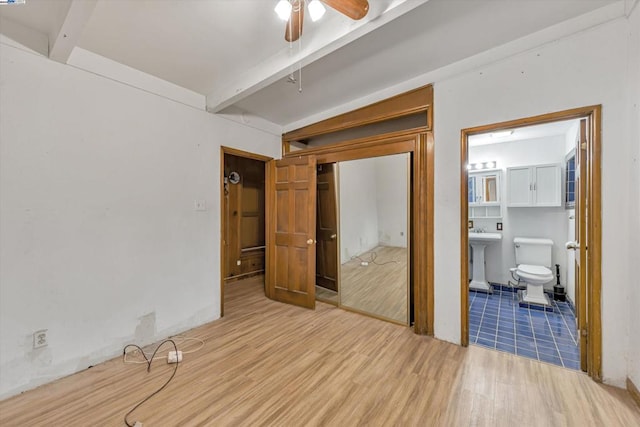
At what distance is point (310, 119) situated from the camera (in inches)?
146

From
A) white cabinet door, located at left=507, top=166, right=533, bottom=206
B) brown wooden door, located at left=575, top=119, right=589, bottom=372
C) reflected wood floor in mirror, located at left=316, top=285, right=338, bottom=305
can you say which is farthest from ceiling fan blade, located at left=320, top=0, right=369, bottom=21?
white cabinet door, located at left=507, top=166, right=533, bottom=206

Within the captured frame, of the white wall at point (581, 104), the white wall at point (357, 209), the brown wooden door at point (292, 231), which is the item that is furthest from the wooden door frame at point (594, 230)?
the brown wooden door at point (292, 231)

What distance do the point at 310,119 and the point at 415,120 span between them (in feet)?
4.77

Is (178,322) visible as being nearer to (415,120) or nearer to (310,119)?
(310,119)

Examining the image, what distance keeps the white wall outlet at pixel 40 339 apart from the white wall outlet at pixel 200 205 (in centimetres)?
153

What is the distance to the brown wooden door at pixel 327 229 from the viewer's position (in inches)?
146

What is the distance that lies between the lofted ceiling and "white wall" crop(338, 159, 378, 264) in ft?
3.54

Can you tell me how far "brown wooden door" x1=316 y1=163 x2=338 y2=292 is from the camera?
12.2 ft

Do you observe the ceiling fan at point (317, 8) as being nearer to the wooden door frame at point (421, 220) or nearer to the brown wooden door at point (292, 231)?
the wooden door frame at point (421, 220)

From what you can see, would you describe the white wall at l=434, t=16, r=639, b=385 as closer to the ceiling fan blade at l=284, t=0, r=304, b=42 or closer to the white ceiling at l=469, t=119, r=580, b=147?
the white ceiling at l=469, t=119, r=580, b=147

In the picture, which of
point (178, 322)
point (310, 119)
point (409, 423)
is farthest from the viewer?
point (310, 119)

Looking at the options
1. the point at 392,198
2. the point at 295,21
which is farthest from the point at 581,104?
the point at 295,21

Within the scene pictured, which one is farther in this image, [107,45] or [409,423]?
[107,45]

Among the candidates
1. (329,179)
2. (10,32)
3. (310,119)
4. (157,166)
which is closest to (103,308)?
(157,166)
